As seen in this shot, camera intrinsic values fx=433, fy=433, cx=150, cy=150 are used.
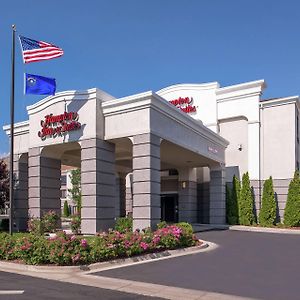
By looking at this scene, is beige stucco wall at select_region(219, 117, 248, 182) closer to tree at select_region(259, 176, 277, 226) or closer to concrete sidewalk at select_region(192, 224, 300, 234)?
tree at select_region(259, 176, 277, 226)

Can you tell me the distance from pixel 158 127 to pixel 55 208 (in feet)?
26.1

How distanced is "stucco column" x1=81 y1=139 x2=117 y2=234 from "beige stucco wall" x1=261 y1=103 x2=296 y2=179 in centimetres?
1589

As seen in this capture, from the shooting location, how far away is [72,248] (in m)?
13.7

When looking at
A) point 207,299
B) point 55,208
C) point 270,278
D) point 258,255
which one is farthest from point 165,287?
point 55,208

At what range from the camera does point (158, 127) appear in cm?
2122

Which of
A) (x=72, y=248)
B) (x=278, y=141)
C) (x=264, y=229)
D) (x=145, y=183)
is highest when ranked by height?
(x=278, y=141)

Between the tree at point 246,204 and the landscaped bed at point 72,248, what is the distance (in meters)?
17.1

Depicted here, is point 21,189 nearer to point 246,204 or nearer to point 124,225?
point 124,225

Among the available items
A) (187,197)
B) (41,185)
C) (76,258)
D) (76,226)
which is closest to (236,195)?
(187,197)

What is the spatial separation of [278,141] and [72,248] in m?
23.1

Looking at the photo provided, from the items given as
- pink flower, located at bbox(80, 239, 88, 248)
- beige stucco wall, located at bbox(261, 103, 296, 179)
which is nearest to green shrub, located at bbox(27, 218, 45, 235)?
pink flower, located at bbox(80, 239, 88, 248)

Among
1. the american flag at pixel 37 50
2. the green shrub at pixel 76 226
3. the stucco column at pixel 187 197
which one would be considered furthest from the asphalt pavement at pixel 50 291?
the stucco column at pixel 187 197

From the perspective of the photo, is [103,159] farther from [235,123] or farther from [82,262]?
[235,123]

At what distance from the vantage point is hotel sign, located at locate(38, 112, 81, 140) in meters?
21.9
